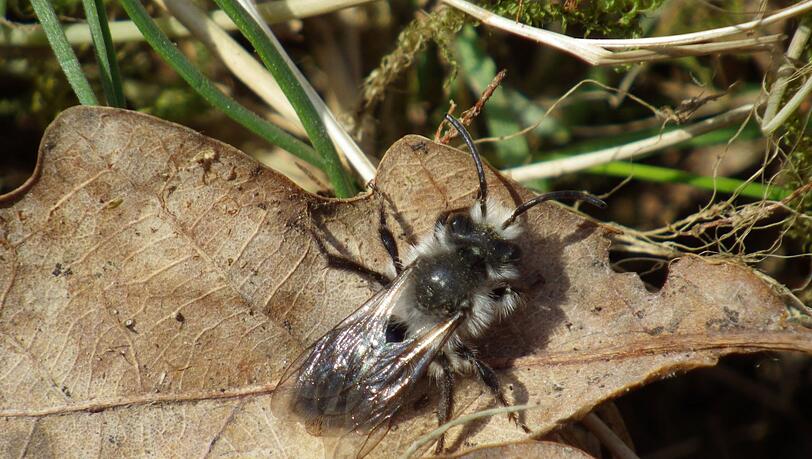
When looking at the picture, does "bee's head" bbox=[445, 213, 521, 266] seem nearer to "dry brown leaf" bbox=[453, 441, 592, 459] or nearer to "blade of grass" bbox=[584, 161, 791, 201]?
"dry brown leaf" bbox=[453, 441, 592, 459]

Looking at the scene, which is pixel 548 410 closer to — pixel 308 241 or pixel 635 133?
pixel 308 241

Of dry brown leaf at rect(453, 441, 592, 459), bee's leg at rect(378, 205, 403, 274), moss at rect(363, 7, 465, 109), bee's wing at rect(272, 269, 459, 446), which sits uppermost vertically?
moss at rect(363, 7, 465, 109)

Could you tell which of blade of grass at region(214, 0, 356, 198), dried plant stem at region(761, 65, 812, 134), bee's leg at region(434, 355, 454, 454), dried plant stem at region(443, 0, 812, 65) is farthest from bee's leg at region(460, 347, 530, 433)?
dried plant stem at region(761, 65, 812, 134)

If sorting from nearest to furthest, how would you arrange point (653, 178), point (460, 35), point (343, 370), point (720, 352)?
point (720, 352) → point (343, 370) → point (653, 178) → point (460, 35)

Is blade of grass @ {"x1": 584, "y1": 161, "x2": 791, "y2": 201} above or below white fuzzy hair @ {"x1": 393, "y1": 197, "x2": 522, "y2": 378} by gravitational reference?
below

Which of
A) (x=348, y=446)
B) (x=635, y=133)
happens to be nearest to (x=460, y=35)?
(x=635, y=133)

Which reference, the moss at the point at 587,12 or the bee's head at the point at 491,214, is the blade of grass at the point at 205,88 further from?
the moss at the point at 587,12

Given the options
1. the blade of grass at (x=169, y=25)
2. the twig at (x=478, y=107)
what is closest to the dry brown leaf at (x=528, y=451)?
the twig at (x=478, y=107)
